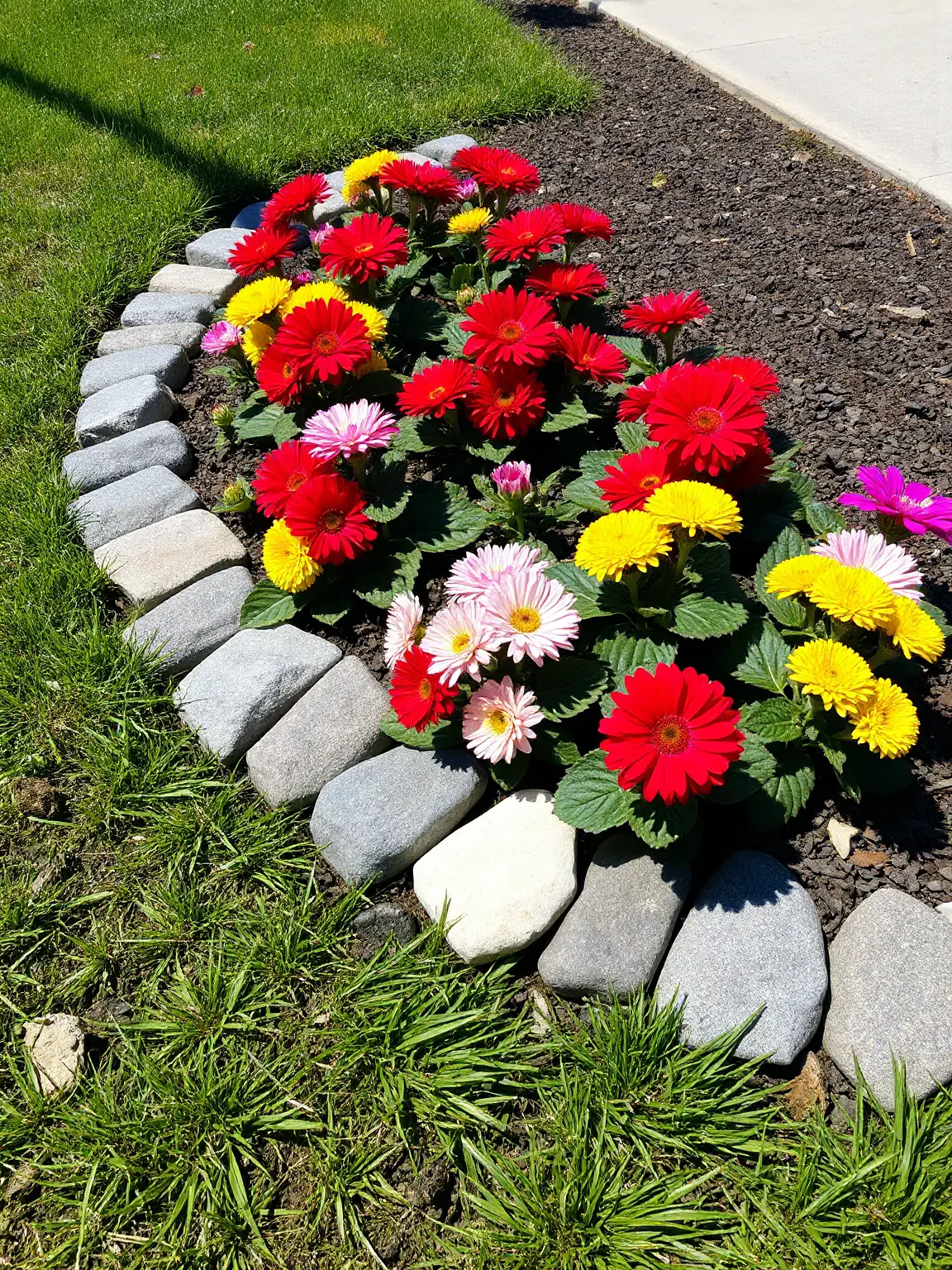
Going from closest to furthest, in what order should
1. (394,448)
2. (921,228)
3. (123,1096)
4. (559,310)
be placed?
(123,1096), (394,448), (559,310), (921,228)

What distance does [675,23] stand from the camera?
5422 millimetres

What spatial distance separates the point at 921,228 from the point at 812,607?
7.93 ft

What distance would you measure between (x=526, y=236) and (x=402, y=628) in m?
1.33

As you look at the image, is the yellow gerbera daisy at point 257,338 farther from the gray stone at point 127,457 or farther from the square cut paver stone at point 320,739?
the square cut paver stone at point 320,739

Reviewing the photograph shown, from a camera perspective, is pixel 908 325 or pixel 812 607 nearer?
pixel 812 607

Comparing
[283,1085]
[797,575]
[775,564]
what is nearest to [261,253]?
[775,564]

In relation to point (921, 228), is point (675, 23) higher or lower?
higher

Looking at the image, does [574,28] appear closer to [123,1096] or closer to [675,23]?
[675,23]

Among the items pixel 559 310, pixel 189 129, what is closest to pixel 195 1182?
pixel 559 310

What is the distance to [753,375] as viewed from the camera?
2064 mm

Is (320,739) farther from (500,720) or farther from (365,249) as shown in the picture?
(365,249)

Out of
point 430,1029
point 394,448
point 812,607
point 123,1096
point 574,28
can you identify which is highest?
point 574,28

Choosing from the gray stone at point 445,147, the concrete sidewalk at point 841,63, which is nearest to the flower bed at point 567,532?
the gray stone at point 445,147

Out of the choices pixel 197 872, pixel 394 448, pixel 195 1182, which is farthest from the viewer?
pixel 394 448
